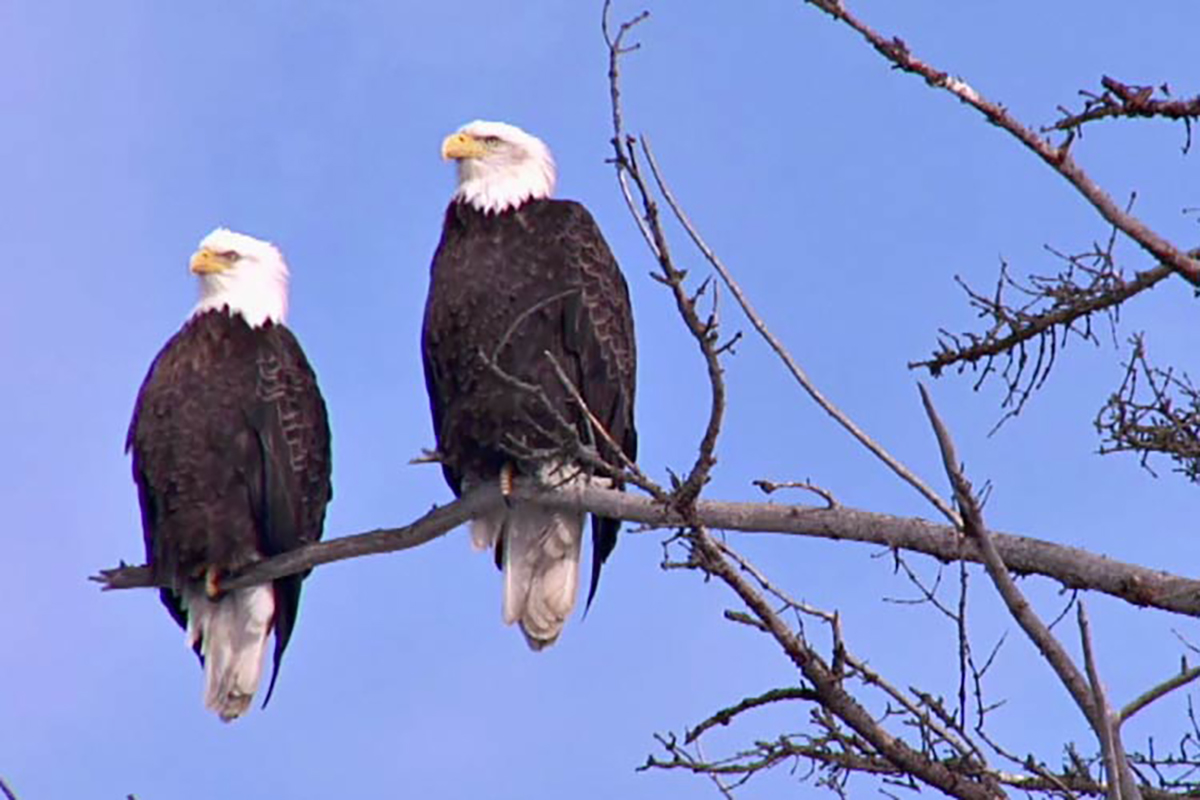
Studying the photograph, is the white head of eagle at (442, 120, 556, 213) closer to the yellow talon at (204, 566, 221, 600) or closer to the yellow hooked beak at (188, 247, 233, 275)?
the yellow hooked beak at (188, 247, 233, 275)

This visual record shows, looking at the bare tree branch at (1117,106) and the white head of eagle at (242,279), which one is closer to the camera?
the bare tree branch at (1117,106)

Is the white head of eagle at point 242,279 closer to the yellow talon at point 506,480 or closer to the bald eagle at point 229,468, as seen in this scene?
the bald eagle at point 229,468

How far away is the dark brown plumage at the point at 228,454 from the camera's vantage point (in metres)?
7.43

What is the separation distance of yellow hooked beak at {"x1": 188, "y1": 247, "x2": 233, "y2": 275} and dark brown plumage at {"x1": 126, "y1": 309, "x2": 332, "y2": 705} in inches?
14.5

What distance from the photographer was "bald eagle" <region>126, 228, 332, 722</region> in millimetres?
7438

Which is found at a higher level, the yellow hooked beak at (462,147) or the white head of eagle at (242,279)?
the yellow hooked beak at (462,147)

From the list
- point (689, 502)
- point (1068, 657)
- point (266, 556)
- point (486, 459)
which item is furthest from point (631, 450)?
point (1068, 657)

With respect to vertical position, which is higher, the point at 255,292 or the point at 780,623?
the point at 255,292

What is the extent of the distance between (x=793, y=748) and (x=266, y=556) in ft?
8.99

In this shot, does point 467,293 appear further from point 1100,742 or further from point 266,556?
point 1100,742

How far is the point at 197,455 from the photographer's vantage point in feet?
24.4

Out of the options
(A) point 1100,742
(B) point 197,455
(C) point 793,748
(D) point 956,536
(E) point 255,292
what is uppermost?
(E) point 255,292

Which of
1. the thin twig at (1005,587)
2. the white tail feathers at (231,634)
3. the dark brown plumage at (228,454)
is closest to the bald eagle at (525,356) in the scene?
the dark brown plumage at (228,454)

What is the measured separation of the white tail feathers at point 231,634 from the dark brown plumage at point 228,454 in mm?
153
